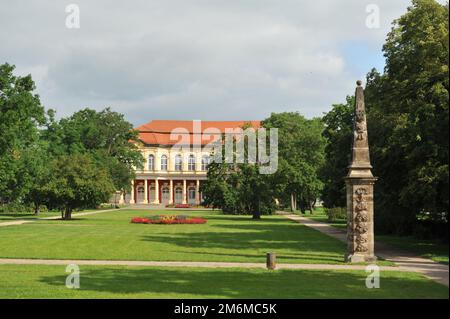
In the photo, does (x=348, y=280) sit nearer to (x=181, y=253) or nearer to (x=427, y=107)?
(x=181, y=253)

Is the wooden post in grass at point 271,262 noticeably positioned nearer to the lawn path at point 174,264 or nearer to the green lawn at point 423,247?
the lawn path at point 174,264

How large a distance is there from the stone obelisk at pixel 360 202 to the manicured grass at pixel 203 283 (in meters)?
2.87

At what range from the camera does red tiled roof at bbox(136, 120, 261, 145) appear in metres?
120

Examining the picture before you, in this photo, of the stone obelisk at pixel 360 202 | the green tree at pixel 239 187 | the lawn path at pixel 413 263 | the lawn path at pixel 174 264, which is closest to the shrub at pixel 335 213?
the green tree at pixel 239 187

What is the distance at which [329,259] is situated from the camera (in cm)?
2117

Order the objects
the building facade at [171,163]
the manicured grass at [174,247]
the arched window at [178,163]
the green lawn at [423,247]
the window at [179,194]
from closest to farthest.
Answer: the manicured grass at [174,247] → the green lawn at [423,247] → the building facade at [171,163] → the window at [179,194] → the arched window at [178,163]

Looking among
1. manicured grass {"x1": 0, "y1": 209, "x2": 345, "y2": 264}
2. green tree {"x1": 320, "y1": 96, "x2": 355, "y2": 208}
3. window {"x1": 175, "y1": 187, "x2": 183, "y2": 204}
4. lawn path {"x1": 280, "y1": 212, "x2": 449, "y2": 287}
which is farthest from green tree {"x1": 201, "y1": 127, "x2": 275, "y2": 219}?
window {"x1": 175, "y1": 187, "x2": 183, "y2": 204}

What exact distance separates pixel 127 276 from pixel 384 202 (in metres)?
14.4

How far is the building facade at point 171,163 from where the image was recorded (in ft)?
382

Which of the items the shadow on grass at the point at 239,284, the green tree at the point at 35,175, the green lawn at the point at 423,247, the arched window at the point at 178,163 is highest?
the arched window at the point at 178,163

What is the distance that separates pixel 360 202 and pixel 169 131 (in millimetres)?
101609

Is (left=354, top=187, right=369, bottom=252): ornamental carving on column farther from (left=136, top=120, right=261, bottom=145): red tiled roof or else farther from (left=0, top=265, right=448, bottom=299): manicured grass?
(left=136, top=120, right=261, bottom=145): red tiled roof
